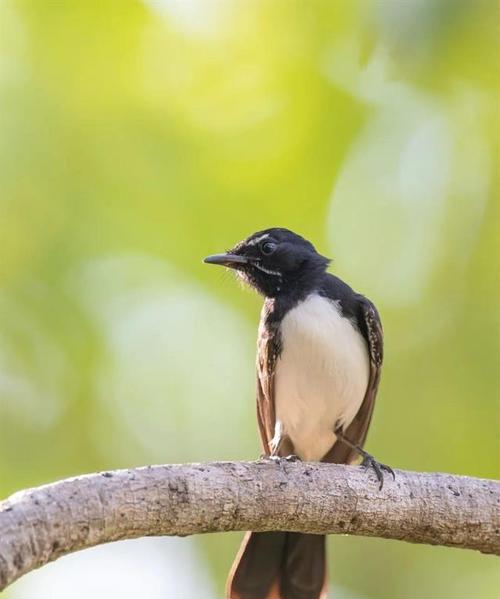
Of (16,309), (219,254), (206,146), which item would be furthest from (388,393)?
(16,309)

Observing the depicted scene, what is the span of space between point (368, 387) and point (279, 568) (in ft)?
3.87

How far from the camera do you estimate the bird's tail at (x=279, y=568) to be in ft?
20.0

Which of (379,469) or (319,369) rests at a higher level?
(319,369)

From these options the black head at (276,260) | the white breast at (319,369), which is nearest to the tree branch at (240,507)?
the white breast at (319,369)

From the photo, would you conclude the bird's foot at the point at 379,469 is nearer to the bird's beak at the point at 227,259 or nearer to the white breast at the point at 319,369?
the white breast at the point at 319,369

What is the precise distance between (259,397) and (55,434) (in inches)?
51.5

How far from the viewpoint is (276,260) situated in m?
6.74

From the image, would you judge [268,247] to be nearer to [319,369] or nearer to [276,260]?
[276,260]

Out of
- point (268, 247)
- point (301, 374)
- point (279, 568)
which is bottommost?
point (279, 568)

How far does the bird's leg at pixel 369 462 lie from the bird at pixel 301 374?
0.07 feet

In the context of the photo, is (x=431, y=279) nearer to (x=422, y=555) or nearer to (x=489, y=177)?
(x=489, y=177)

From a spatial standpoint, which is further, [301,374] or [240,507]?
[301,374]

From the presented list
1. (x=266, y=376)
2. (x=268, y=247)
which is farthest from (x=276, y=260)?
(x=266, y=376)

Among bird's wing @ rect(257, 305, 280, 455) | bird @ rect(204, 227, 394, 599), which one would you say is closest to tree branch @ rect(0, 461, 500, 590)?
bird @ rect(204, 227, 394, 599)
